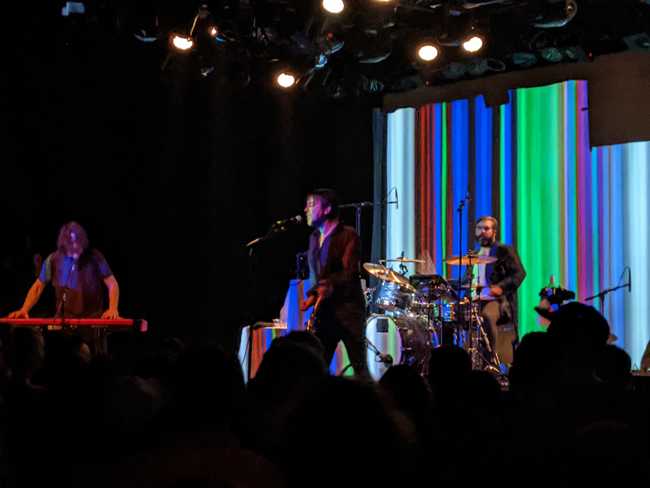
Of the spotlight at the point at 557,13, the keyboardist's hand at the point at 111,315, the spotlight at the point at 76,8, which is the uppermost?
the spotlight at the point at 76,8

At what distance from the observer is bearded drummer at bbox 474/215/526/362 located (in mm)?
9922

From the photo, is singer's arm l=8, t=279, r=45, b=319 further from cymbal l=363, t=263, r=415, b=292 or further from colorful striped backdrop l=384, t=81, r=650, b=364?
colorful striped backdrop l=384, t=81, r=650, b=364

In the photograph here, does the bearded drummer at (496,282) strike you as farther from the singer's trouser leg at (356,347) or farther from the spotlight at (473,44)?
the singer's trouser leg at (356,347)

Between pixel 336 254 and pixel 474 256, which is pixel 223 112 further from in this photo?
pixel 336 254

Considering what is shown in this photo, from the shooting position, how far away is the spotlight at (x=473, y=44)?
9250 millimetres

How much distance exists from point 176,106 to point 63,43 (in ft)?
5.40

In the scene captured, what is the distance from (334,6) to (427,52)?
59.3 inches

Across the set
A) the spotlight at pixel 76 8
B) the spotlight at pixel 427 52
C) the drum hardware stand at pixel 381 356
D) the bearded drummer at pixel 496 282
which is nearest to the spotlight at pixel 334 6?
the spotlight at pixel 427 52

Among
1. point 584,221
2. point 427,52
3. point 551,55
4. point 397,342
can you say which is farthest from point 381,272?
point 551,55

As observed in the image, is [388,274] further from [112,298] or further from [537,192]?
[112,298]

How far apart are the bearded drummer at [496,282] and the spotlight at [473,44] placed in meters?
2.04

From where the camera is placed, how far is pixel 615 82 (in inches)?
439

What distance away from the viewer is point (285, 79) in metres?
10.5

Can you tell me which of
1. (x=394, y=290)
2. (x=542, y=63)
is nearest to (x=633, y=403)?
(x=394, y=290)
